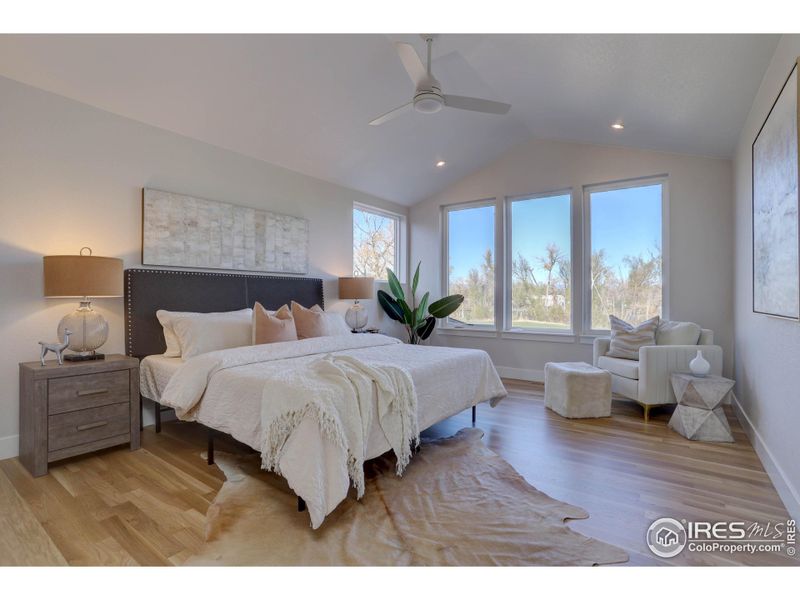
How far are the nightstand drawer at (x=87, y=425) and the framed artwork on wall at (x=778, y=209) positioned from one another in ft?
13.3

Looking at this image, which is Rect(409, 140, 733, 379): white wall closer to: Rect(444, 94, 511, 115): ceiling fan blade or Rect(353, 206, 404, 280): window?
Rect(353, 206, 404, 280): window

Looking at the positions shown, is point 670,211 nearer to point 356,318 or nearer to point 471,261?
point 471,261

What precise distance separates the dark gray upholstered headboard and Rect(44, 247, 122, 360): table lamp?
0.91 ft

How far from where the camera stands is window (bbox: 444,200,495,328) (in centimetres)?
564

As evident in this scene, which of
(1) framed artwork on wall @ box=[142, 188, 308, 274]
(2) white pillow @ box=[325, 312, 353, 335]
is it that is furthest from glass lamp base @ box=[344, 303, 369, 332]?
(2) white pillow @ box=[325, 312, 353, 335]

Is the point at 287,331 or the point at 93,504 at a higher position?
the point at 287,331

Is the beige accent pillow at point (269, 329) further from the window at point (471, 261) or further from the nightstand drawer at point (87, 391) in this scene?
the window at point (471, 261)

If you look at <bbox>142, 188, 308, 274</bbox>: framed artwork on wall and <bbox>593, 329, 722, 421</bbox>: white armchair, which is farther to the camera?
<bbox>593, 329, 722, 421</bbox>: white armchair

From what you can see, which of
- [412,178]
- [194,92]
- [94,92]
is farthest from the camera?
[412,178]

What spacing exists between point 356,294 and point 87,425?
9.33ft
